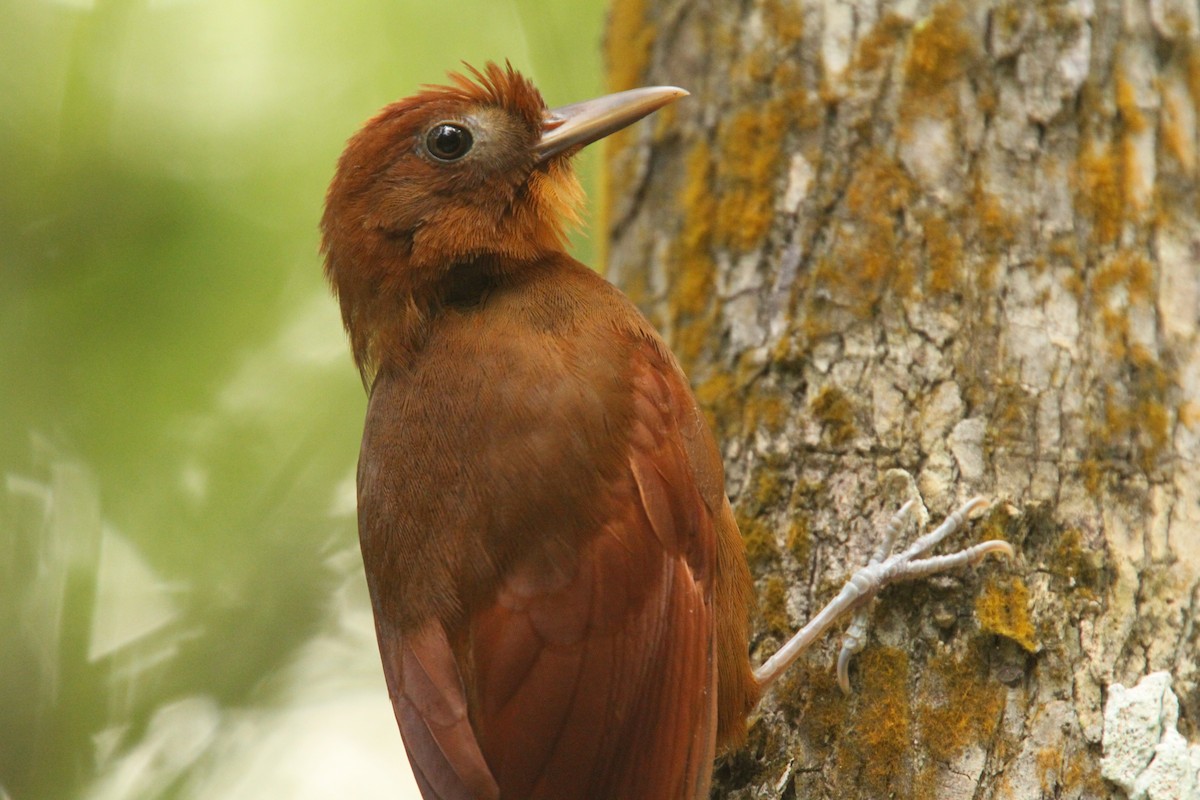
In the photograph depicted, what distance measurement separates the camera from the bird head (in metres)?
2.98

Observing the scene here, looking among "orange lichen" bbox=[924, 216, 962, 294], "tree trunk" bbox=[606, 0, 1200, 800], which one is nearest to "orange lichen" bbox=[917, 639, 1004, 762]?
"tree trunk" bbox=[606, 0, 1200, 800]

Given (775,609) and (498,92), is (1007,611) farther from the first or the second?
(498,92)

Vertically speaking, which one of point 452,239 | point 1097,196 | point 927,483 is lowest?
point 927,483

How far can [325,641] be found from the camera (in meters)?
4.84

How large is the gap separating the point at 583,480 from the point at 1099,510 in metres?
1.19

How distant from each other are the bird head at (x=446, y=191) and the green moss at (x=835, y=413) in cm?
83

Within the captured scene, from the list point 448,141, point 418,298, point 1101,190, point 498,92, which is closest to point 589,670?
point 418,298

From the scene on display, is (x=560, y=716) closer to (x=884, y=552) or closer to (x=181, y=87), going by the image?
(x=884, y=552)

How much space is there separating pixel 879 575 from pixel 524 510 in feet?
2.71

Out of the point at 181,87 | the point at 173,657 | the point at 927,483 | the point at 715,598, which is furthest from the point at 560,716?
the point at 181,87

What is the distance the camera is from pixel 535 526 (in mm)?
2531

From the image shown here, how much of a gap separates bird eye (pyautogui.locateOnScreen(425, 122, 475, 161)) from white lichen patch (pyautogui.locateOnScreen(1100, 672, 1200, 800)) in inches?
80.9

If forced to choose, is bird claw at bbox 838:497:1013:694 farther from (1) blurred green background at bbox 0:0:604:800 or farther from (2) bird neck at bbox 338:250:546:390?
(1) blurred green background at bbox 0:0:604:800

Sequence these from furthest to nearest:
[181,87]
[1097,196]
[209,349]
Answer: [181,87] < [209,349] < [1097,196]
